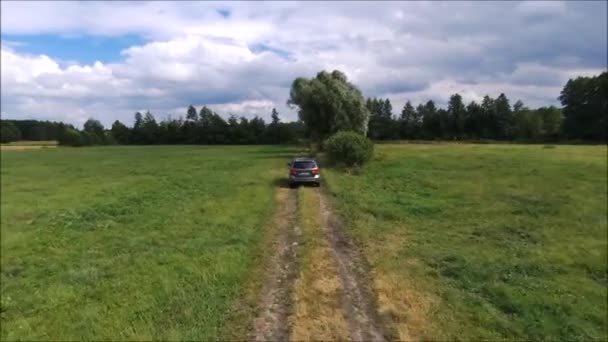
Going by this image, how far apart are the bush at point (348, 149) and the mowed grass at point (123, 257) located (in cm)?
1379

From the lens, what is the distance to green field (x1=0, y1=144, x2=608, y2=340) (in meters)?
12.1

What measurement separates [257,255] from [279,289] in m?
3.32

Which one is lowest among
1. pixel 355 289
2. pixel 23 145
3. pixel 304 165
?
pixel 355 289

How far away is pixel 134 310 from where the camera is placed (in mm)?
12156

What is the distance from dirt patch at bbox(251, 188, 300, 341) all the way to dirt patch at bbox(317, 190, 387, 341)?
1336 millimetres

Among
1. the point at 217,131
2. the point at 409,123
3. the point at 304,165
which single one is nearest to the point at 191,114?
the point at 217,131

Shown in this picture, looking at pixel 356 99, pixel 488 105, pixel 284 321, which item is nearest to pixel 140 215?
pixel 284 321

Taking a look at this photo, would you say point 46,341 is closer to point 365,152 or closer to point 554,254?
point 554,254

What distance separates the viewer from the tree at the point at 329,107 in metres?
61.8

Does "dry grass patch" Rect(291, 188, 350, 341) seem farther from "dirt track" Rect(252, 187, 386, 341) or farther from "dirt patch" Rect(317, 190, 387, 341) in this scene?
"dirt patch" Rect(317, 190, 387, 341)

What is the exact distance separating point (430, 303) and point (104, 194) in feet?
73.7

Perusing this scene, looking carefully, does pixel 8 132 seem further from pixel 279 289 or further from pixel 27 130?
pixel 279 289

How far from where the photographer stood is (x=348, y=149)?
44.6 metres

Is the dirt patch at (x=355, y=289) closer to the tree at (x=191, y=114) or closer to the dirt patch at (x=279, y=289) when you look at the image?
the dirt patch at (x=279, y=289)
